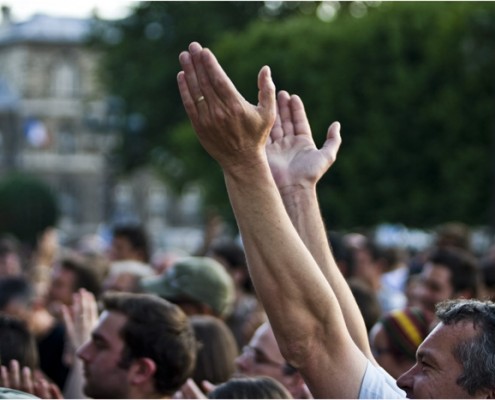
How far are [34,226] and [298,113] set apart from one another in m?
52.6

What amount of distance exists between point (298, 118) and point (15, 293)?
164 inches

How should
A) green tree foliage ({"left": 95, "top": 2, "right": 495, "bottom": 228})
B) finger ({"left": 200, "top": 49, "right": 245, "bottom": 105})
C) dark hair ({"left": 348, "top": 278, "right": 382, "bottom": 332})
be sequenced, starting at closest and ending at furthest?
finger ({"left": 200, "top": 49, "right": 245, "bottom": 105}) < dark hair ({"left": 348, "top": 278, "right": 382, "bottom": 332}) < green tree foliage ({"left": 95, "top": 2, "right": 495, "bottom": 228})

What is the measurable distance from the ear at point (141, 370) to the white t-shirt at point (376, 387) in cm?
129

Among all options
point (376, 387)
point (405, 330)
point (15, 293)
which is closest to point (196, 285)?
point (405, 330)

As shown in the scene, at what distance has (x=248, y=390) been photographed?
450 cm

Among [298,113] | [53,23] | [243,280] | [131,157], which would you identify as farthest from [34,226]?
[298,113]

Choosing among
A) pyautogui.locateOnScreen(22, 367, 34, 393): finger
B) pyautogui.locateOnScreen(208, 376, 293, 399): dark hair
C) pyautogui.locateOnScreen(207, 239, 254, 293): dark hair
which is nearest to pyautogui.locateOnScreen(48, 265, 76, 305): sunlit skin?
pyautogui.locateOnScreen(207, 239, 254, 293): dark hair

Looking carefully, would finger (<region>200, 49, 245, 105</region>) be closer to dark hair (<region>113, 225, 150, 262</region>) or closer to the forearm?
the forearm

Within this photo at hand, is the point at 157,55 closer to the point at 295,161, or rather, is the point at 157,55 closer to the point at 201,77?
the point at 295,161

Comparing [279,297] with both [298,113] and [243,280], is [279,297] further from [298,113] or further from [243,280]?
[243,280]

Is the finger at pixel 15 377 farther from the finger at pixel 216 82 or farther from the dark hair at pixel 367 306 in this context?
the dark hair at pixel 367 306

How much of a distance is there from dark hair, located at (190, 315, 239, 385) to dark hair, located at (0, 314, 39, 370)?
2.18 ft

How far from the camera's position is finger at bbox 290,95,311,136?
4.50 metres

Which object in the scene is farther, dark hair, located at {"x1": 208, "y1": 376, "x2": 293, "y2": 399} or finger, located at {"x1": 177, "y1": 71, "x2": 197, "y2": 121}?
dark hair, located at {"x1": 208, "y1": 376, "x2": 293, "y2": 399}
